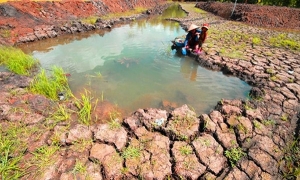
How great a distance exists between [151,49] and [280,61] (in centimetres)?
418

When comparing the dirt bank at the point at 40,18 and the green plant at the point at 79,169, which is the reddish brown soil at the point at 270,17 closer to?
the dirt bank at the point at 40,18

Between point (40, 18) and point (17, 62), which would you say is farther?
point (40, 18)

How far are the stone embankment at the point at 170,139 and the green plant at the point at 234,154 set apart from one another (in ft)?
0.04

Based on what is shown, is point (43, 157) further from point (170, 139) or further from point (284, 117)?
point (284, 117)

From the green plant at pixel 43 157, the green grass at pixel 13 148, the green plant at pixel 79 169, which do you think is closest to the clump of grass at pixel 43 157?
the green plant at pixel 43 157

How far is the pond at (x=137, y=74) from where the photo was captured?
4.16m

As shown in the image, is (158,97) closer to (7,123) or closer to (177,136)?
(177,136)

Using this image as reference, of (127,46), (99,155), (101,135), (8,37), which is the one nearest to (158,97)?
(101,135)

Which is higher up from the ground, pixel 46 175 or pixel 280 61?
pixel 280 61

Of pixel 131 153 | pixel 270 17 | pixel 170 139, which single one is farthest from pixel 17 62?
pixel 270 17

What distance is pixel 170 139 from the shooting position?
2867 millimetres

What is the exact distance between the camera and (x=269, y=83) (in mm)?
4379

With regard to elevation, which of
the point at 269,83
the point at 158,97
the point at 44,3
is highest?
the point at 44,3

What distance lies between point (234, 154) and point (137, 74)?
3216mm
